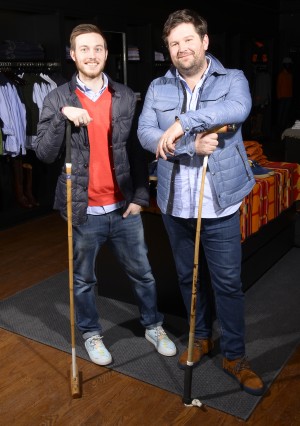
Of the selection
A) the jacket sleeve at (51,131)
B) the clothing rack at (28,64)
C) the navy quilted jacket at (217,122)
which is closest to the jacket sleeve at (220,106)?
the navy quilted jacket at (217,122)

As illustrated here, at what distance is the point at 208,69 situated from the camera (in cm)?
216

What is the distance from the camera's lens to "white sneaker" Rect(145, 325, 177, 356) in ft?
8.86

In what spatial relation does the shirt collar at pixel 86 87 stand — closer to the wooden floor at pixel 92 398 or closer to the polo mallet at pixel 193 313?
the polo mallet at pixel 193 313

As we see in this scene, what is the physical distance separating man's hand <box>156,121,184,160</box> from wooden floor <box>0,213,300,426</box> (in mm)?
1134

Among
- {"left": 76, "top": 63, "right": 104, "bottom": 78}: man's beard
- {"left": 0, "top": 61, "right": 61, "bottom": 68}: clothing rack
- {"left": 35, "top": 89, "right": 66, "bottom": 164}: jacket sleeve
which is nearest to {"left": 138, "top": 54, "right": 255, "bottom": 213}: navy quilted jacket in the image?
Result: {"left": 76, "top": 63, "right": 104, "bottom": 78}: man's beard

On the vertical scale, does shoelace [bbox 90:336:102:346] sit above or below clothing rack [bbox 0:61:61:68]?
below

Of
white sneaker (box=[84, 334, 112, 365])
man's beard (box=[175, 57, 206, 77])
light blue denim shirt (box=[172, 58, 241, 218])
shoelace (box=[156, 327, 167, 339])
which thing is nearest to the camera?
man's beard (box=[175, 57, 206, 77])

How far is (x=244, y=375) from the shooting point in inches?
94.3

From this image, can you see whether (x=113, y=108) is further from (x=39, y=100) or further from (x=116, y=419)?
(x=39, y=100)

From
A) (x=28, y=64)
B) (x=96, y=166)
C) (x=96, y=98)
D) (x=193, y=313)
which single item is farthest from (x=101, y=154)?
(x=28, y=64)

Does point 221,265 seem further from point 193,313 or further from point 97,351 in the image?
Answer: point 97,351

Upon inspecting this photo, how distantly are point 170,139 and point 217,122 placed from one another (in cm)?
19

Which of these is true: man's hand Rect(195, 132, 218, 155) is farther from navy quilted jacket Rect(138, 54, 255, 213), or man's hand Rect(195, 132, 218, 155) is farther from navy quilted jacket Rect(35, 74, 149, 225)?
navy quilted jacket Rect(35, 74, 149, 225)

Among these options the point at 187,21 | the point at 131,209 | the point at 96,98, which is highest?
the point at 187,21
